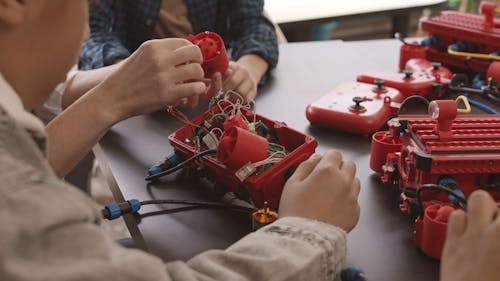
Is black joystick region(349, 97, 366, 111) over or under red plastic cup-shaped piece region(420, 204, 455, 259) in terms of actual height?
over

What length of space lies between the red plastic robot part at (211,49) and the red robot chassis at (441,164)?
32cm

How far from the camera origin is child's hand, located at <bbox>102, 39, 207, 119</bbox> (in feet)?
2.78

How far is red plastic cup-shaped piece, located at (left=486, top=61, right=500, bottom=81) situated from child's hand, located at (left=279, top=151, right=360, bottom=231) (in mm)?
498

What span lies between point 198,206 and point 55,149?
223mm

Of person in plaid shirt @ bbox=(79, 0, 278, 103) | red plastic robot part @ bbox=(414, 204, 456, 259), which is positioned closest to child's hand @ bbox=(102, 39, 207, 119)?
person in plaid shirt @ bbox=(79, 0, 278, 103)

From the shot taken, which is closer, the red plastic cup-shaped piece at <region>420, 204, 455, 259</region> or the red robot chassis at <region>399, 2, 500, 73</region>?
the red plastic cup-shaped piece at <region>420, 204, 455, 259</region>

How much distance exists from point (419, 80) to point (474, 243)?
1.84 ft

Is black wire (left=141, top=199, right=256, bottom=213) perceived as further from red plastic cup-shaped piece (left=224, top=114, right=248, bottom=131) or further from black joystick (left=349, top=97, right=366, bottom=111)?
black joystick (left=349, top=97, right=366, bottom=111)

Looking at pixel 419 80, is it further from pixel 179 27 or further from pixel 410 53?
pixel 179 27

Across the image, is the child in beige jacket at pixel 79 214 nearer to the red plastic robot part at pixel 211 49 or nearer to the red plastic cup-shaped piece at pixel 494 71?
the red plastic robot part at pixel 211 49

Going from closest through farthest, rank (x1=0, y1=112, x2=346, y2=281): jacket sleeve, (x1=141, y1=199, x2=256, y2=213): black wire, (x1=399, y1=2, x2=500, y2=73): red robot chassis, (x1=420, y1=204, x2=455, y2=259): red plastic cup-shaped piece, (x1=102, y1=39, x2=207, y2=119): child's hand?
(x1=0, y1=112, x2=346, y2=281): jacket sleeve < (x1=420, y1=204, x2=455, y2=259): red plastic cup-shaped piece < (x1=141, y1=199, x2=256, y2=213): black wire < (x1=102, y1=39, x2=207, y2=119): child's hand < (x1=399, y1=2, x2=500, y2=73): red robot chassis

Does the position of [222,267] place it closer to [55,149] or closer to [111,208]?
[111,208]

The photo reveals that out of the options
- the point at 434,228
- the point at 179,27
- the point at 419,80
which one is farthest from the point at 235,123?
the point at 179,27

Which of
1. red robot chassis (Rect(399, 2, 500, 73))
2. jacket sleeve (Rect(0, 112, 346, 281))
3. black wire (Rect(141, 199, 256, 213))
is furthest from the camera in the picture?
red robot chassis (Rect(399, 2, 500, 73))
